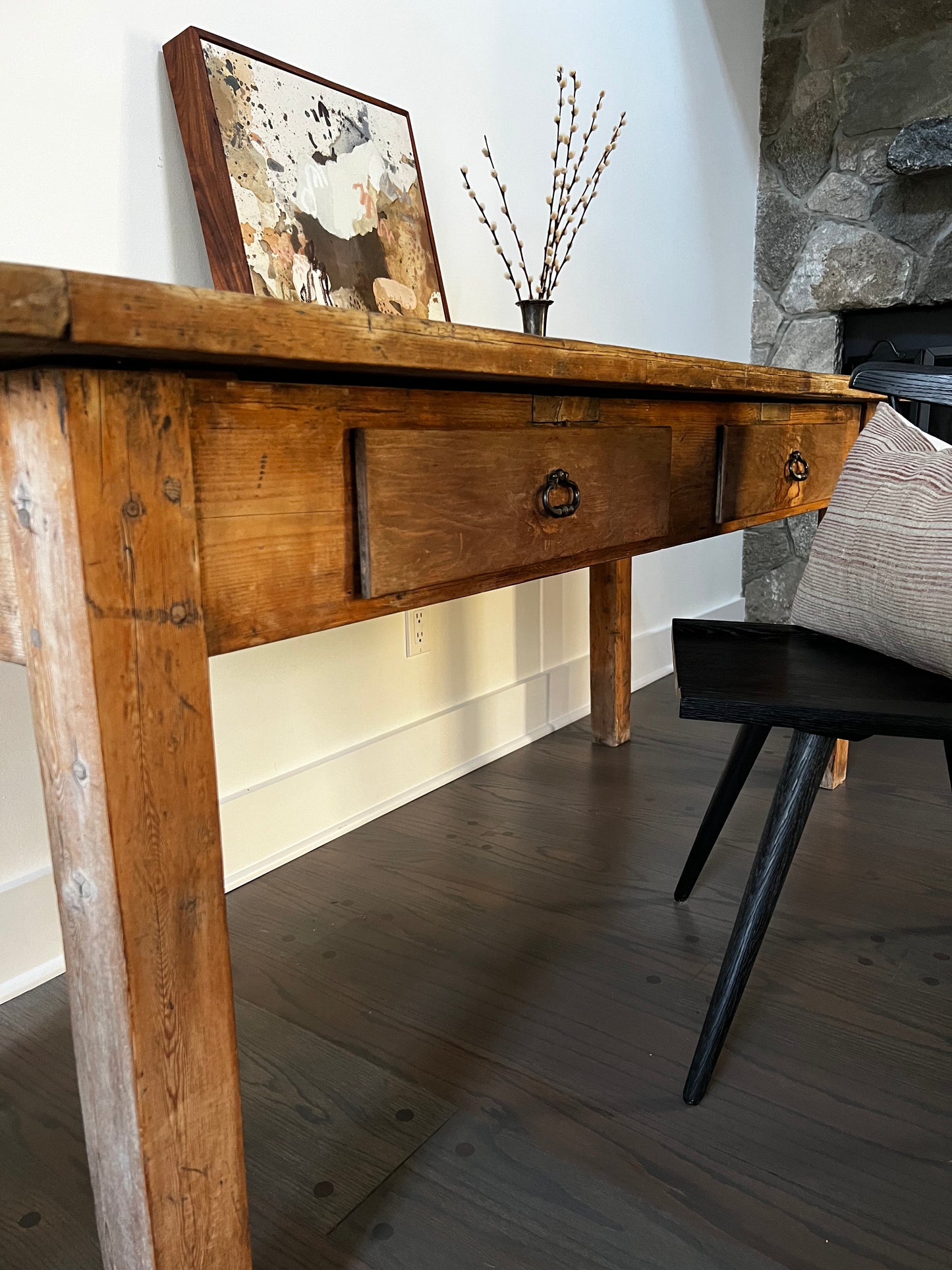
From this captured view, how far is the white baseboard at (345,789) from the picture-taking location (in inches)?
45.4

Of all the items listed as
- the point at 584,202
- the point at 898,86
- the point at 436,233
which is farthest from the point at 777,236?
the point at 436,233

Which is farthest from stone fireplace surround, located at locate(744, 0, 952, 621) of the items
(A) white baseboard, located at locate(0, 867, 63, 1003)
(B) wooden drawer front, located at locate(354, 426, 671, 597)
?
(A) white baseboard, located at locate(0, 867, 63, 1003)

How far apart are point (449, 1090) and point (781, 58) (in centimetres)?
289

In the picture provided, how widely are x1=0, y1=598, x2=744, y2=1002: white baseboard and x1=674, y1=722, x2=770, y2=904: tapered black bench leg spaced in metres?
0.57

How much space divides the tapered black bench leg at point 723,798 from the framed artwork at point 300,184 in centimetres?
84

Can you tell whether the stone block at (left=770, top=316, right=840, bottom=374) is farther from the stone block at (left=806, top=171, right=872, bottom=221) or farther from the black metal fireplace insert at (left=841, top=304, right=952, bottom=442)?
the stone block at (left=806, top=171, right=872, bottom=221)

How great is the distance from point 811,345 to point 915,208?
424mm

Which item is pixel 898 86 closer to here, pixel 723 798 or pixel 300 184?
pixel 300 184

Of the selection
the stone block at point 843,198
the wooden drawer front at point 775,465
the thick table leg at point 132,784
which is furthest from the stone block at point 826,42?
the thick table leg at point 132,784

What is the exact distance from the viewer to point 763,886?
93 cm

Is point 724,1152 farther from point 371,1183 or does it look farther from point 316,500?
point 316,500

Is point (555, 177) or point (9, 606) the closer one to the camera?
point (9, 606)

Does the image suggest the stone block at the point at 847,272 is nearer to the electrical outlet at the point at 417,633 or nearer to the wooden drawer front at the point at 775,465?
the wooden drawer front at the point at 775,465

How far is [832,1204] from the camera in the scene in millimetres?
812
